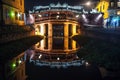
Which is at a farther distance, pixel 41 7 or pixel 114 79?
pixel 41 7

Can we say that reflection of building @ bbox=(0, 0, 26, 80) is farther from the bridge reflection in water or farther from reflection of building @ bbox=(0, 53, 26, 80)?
the bridge reflection in water

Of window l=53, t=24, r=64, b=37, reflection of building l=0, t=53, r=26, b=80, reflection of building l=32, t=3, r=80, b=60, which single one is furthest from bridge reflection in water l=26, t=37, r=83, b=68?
window l=53, t=24, r=64, b=37

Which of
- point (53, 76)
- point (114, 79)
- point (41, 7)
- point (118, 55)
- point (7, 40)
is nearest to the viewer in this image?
point (114, 79)

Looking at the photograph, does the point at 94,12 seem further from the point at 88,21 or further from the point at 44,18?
the point at 44,18

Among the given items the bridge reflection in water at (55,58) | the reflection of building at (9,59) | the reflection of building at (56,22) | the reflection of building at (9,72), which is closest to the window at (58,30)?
the reflection of building at (56,22)

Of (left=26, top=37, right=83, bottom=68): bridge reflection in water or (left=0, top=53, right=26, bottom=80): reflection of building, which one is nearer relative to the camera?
(left=0, top=53, right=26, bottom=80): reflection of building

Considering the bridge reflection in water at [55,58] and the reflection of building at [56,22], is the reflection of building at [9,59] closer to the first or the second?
the bridge reflection in water at [55,58]

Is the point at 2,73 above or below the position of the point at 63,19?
below

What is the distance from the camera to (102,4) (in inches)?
3433

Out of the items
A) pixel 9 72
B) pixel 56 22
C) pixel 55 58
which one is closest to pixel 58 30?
pixel 56 22

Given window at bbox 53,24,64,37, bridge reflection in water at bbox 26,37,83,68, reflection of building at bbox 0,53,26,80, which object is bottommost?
bridge reflection in water at bbox 26,37,83,68

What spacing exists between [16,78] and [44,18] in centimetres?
6374

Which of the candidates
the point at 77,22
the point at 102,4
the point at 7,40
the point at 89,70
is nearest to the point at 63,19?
the point at 77,22

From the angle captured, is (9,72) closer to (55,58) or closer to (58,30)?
(55,58)
